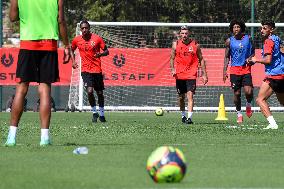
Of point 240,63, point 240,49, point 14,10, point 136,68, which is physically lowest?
point 136,68

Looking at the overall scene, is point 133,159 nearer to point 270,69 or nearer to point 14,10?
point 14,10

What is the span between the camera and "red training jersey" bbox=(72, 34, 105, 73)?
75.8ft

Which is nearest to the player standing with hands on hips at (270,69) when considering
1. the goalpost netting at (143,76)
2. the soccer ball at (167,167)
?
the soccer ball at (167,167)

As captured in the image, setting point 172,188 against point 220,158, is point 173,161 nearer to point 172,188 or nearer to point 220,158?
point 172,188

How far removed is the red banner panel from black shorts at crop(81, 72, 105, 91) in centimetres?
653

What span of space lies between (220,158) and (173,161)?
302cm

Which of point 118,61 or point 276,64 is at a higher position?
point 276,64

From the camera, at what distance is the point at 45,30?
43.6 ft

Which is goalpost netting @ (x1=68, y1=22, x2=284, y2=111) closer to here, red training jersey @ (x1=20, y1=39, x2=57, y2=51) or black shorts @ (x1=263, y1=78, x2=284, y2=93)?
black shorts @ (x1=263, y1=78, x2=284, y2=93)

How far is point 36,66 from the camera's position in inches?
522

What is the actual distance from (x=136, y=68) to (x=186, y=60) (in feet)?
22.8

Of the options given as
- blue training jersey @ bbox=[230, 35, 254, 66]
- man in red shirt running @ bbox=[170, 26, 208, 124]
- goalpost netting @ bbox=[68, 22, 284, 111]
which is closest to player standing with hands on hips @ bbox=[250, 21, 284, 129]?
blue training jersey @ bbox=[230, 35, 254, 66]

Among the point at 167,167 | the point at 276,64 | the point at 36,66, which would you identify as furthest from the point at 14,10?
the point at 276,64

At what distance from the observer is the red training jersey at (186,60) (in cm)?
2269
